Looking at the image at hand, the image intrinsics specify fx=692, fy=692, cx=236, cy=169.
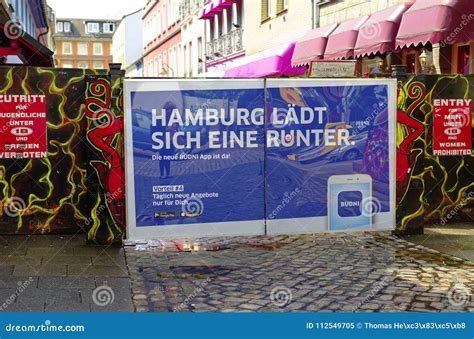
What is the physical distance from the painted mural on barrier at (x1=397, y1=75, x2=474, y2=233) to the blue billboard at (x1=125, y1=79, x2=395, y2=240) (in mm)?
219

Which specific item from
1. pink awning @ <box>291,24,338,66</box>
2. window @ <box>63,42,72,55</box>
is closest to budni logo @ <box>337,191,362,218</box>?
pink awning @ <box>291,24,338,66</box>

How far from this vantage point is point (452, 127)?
31.2ft

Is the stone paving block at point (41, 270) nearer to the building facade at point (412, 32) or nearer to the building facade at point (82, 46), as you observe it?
the building facade at point (412, 32)

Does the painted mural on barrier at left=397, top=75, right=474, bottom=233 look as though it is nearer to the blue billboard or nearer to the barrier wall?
the barrier wall

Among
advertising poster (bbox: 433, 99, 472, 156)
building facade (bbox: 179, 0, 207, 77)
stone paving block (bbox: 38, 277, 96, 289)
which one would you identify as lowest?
stone paving block (bbox: 38, 277, 96, 289)

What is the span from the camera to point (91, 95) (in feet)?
25.7

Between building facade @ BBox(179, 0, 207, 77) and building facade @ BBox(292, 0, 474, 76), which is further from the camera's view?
building facade @ BBox(179, 0, 207, 77)

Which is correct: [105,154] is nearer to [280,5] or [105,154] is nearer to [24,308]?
[24,308]

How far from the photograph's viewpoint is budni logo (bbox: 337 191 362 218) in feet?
27.4

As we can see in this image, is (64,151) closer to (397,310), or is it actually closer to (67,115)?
(67,115)

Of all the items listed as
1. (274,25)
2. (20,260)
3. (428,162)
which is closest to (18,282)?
(20,260)

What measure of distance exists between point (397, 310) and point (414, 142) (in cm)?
350

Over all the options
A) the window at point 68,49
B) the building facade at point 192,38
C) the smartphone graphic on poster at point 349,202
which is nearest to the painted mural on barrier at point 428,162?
the smartphone graphic on poster at point 349,202

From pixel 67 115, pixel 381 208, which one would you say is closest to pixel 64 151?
pixel 67 115
